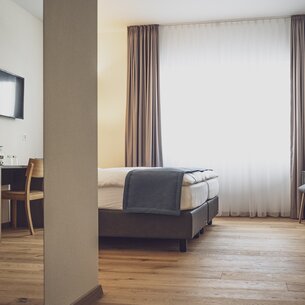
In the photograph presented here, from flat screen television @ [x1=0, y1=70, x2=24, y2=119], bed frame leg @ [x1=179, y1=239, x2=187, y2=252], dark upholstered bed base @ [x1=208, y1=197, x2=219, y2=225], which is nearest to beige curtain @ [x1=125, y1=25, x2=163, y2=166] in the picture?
dark upholstered bed base @ [x1=208, y1=197, x2=219, y2=225]

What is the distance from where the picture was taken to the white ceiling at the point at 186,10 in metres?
5.65

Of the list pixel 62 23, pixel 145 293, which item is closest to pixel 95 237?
pixel 145 293

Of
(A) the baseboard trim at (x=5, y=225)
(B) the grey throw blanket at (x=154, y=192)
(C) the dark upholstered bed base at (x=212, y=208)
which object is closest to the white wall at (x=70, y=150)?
(A) the baseboard trim at (x=5, y=225)

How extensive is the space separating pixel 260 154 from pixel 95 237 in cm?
403

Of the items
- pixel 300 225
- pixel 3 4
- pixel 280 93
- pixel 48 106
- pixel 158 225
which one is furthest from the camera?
pixel 280 93

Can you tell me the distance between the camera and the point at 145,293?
2.66 meters

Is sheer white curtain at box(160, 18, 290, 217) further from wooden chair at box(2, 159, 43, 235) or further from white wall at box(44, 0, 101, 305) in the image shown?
wooden chair at box(2, 159, 43, 235)

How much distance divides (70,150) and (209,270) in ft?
4.62

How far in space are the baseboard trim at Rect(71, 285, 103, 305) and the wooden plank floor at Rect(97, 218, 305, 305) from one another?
4cm

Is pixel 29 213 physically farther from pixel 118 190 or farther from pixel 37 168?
pixel 118 190

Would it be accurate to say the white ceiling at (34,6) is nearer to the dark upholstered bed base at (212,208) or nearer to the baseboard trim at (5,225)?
the baseboard trim at (5,225)

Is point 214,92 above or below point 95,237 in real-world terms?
above

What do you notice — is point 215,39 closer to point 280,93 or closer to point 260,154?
point 280,93

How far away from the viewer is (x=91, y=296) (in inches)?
98.5
